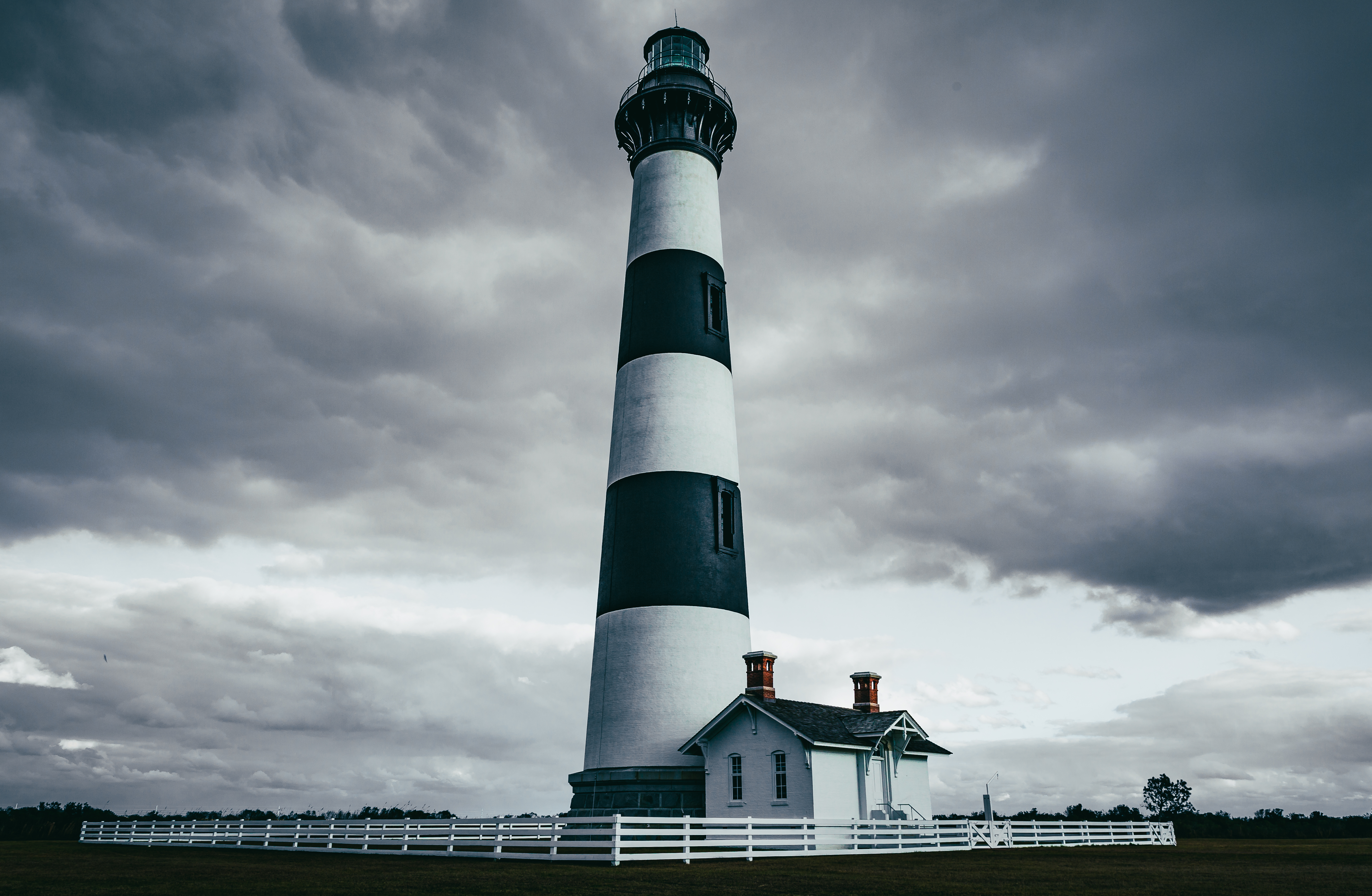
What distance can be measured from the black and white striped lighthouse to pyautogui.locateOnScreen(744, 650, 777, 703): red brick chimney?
35cm

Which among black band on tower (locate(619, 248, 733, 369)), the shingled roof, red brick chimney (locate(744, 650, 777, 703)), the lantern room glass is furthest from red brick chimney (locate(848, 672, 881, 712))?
the lantern room glass

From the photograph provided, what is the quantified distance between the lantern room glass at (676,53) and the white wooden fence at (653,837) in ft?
78.6

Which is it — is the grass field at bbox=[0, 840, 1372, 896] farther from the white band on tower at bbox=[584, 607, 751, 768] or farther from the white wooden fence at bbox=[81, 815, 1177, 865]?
the white band on tower at bbox=[584, 607, 751, 768]

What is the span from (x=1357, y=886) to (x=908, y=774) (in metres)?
13.7

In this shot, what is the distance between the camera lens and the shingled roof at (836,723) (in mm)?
22781

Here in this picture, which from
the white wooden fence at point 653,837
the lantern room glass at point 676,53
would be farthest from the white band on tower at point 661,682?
the lantern room glass at point 676,53

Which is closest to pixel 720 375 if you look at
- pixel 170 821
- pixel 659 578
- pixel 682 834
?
pixel 659 578

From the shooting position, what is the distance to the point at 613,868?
680 inches

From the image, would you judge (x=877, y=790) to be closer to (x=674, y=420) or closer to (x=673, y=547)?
(x=673, y=547)

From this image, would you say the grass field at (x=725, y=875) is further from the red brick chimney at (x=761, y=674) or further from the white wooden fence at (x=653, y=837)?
the red brick chimney at (x=761, y=674)

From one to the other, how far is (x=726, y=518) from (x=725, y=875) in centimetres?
1153

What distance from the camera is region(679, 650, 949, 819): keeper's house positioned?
22.6 meters

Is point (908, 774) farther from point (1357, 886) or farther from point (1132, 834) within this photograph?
point (1357, 886)

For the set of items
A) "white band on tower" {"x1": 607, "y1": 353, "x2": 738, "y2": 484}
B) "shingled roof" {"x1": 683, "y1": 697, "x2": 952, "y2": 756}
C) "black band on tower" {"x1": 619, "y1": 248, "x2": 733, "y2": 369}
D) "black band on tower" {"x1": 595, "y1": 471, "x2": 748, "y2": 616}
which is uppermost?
"black band on tower" {"x1": 619, "y1": 248, "x2": 733, "y2": 369}
